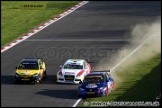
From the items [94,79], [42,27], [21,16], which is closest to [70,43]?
[42,27]

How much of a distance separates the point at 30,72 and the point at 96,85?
5568mm

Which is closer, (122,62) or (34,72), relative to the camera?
(34,72)

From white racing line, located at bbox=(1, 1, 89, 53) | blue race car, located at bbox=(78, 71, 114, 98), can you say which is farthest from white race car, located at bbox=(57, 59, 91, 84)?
white racing line, located at bbox=(1, 1, 89, 53)

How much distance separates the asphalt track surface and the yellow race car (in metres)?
0.43

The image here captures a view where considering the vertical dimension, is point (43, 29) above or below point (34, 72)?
above

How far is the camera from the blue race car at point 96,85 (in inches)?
1162

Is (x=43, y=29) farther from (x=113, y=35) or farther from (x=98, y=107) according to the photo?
(x=98, y=107)

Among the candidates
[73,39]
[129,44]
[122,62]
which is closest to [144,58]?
[122,62]

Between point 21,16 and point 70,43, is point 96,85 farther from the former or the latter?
point 21,16

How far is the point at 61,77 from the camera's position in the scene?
3309 cm

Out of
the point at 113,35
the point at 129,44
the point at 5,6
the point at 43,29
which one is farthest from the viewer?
the point at 5,6

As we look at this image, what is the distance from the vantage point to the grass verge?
5184 cm

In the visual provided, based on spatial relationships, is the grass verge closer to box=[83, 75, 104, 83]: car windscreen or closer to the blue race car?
box=[83, 75, 104, 83]: car windscreen

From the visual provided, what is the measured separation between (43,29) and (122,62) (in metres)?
15.9
